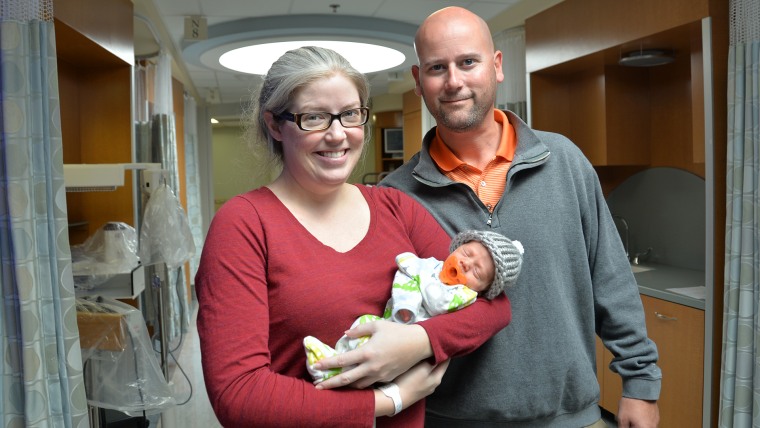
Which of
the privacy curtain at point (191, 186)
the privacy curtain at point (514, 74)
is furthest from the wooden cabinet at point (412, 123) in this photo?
the privacy curtain at point (514, 74)

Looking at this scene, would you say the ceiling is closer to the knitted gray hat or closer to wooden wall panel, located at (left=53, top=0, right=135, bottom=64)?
wooden wall panel, located at (left=53, top=0, right=135, bottom=64)

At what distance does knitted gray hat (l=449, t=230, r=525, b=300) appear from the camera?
1.18 metres

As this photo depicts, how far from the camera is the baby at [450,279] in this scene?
1116 millimetres

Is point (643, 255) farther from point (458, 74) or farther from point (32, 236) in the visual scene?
point (32, 236)

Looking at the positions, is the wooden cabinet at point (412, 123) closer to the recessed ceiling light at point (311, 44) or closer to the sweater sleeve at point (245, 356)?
the recessed ceiling light at point (311, 44)

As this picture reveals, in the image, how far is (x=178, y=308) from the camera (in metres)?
5.43

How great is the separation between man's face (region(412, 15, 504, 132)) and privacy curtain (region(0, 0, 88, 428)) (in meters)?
1.32

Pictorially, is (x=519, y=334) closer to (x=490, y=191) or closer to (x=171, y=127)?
(x=490, y=191)

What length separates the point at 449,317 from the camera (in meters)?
1.12

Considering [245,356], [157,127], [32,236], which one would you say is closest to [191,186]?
[157,127]

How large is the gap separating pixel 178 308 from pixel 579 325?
15.2ft

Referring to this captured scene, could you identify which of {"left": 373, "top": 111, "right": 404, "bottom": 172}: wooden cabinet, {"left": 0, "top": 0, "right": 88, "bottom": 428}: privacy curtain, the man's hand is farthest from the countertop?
{"left": 373, "top": 111, "right": 404, "bottom": 172}: wooden cabinet

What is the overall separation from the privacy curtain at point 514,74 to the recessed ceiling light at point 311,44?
1259 millimetres

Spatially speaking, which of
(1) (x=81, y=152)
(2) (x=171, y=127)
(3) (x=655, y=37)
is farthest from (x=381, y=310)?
(2) (x=171, y=127)
